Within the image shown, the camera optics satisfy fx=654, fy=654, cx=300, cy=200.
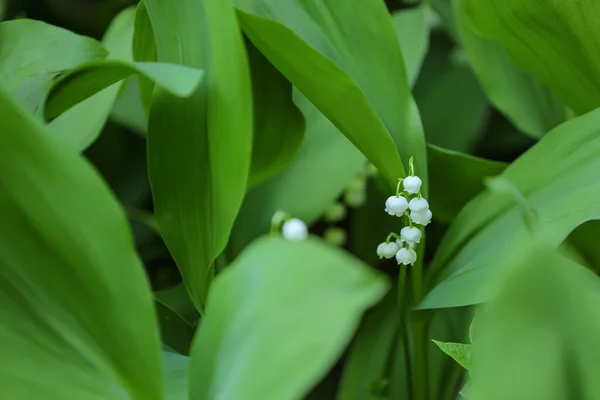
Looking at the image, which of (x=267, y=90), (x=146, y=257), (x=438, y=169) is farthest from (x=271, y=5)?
(x=146, y=257)

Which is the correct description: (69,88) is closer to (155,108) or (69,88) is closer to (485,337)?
(155,108)

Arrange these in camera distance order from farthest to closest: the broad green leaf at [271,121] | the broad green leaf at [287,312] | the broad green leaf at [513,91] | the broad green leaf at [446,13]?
the broad green leaf at [446,13], the broad green leaf at [513,91], the broad green leaf at [271,121], the broad green leaf at [287,312]

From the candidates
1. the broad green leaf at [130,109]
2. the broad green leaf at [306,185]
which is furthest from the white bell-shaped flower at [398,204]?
the broad green leaf at [130,109]

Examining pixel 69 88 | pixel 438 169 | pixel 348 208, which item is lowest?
pixel 348 208

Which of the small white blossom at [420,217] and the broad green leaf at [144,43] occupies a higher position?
the broad green leaf at [144,43]

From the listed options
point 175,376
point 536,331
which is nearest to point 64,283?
point 175,376

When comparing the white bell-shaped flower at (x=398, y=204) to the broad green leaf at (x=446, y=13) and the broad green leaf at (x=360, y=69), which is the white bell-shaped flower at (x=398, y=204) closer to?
the broad green leaf at (x=360, y=69)
